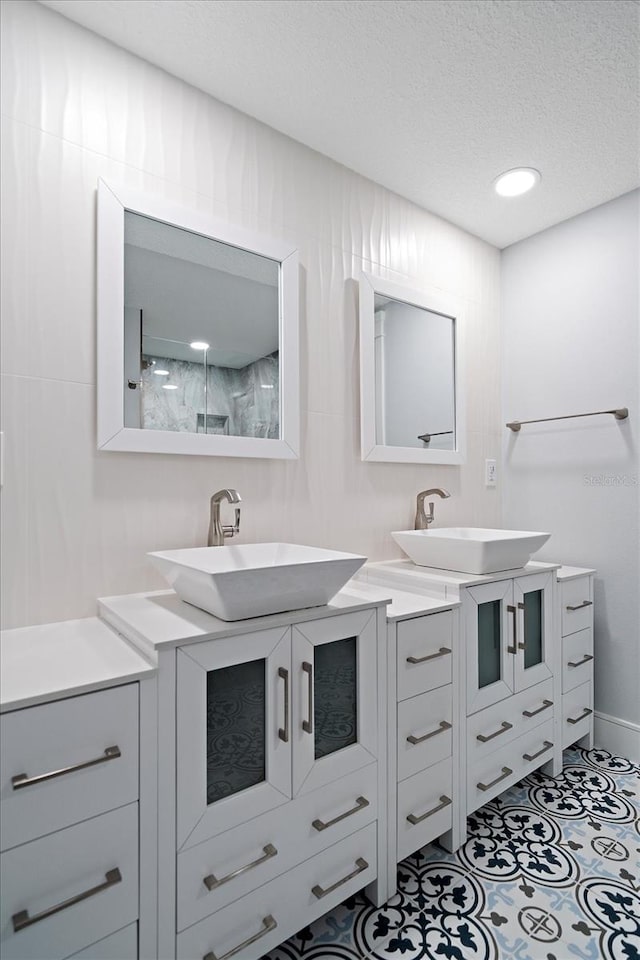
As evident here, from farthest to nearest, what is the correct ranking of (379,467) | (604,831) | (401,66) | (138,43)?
(379,467), (604,831), (401,66), (138,43)

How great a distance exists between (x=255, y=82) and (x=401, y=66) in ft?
1.47

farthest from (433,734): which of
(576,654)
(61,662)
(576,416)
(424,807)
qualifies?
(576,416)

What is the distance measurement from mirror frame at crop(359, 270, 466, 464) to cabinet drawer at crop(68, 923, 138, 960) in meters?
1.48

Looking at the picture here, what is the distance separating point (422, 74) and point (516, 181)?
0.72m

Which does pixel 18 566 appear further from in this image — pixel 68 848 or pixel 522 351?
pixel 522 351

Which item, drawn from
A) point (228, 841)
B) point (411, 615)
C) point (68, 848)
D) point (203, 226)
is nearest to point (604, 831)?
point (411, 615)

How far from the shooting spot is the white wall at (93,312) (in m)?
1.26

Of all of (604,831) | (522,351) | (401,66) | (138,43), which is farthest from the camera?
(522,351)

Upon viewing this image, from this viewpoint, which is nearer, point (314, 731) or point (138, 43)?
point (314, 731)

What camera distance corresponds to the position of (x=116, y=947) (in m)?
0.93

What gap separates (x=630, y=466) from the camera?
2.13 metres

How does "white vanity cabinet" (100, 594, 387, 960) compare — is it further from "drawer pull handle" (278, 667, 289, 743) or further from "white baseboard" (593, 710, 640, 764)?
"white baseboard" (593, 710, 640, 764)

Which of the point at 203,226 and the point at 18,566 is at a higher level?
the point at 203,226

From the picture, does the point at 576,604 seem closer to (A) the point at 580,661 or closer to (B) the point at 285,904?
(A) the point at 580,661
